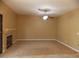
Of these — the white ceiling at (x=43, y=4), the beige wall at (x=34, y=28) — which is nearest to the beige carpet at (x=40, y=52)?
the white ceiling at (x=43, y=4)

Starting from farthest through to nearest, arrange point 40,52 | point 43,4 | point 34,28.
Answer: point 34,28, point 40,52, point 43,4

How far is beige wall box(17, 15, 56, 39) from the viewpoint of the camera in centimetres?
1127

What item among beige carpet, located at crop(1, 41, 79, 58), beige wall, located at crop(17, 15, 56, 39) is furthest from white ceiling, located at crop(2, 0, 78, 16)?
beige wall, located at crop(17, 15, 56, 39)

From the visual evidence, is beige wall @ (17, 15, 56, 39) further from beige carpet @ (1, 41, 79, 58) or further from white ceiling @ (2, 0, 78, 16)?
white ceiling @ (2, 0, 78, 16)

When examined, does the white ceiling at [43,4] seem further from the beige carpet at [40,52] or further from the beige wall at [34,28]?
the beige wall at [34,28]

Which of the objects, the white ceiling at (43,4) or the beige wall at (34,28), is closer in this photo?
the white ceiling at (43,4)

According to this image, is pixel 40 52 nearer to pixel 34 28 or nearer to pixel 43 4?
pixel 43 4

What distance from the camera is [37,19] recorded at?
11500mm

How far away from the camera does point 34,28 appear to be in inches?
450

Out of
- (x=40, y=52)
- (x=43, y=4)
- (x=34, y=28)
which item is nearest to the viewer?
(x=43, y=4)

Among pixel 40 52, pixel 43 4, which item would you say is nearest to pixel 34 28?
pixel 40 52

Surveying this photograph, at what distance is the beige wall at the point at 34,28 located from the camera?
444 inches

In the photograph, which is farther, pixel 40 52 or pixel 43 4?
pixel 40 52

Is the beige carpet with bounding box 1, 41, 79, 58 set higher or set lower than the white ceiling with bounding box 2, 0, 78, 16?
lower
